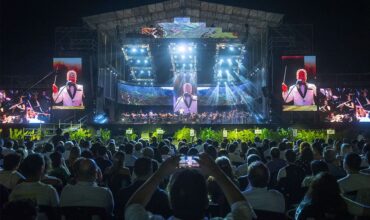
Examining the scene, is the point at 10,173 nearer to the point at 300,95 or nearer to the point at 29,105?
the point at 300,95

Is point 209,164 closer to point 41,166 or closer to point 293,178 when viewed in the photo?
point 41,166

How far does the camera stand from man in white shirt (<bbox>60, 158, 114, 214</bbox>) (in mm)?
4391

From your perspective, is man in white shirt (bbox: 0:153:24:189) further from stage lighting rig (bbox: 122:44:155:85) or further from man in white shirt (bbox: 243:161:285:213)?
stage lighting rig (bbox: 122:44:155:85)

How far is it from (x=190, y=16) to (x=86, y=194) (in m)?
25.3

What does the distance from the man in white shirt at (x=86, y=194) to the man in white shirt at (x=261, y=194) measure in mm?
1437

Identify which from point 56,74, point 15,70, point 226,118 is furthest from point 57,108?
point 226,118

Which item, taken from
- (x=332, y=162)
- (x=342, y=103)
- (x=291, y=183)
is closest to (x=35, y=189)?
(x=291, y=183)

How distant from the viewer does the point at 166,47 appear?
104ft

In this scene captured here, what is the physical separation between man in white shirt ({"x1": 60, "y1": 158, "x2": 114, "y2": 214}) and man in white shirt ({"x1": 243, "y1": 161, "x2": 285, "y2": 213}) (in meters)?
1.44

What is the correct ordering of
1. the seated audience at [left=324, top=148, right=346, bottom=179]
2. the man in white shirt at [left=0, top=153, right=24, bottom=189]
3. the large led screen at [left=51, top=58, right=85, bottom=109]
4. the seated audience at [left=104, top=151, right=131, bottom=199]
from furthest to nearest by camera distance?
the large led screen at [left=51, top=58, right=85, bottom=109] → the seated audience at [left=324, top=148, right=346, bottom=179] → the seated audience at [left=104, top=151, right=131, bottom=199] → the man in white shirt at [left=0, top=153, right=24, bottom=189]

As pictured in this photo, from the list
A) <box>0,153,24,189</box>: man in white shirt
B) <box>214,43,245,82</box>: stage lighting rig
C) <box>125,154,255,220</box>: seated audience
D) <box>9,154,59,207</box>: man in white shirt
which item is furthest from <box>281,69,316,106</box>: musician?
<box>125,154,255,220</box>: seated audience

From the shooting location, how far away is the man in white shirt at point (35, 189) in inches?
173

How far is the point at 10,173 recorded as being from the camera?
5680 millimetres

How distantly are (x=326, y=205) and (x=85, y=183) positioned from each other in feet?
7.98
